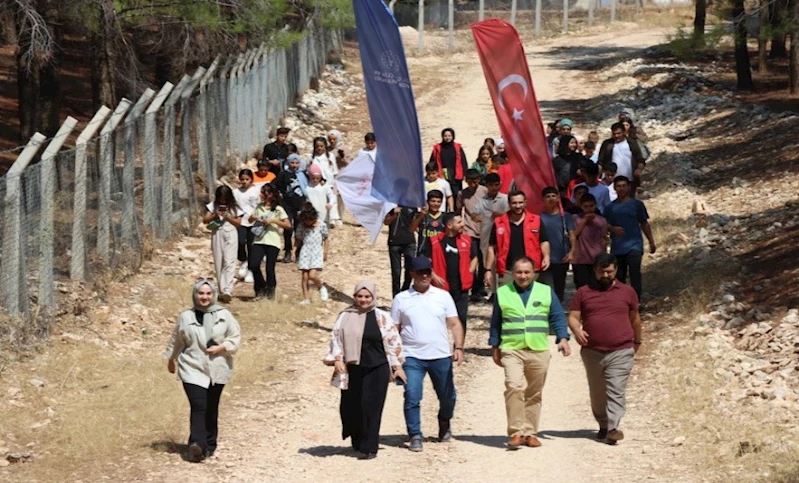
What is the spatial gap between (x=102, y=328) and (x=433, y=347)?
5.61 meters

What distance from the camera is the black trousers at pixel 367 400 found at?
36.5 feet

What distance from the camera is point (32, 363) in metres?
14.0

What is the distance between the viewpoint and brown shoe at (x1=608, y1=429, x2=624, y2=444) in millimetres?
11578

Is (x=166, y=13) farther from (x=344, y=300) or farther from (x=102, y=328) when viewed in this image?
(x=102, y=328)

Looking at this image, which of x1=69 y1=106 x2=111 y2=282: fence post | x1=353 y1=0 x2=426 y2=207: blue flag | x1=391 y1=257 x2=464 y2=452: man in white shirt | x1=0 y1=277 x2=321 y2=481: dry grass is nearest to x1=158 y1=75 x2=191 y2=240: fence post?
x1=69 y1=106 x2=111 y2=282: fence post

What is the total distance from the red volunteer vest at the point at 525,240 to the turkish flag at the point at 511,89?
117 cm

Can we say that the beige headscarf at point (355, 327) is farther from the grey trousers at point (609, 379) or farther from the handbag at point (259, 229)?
the handbag at point (259, 229)

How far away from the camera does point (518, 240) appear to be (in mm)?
14242

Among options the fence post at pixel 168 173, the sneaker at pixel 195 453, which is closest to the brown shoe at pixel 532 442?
the sneaker at pixel 195 453

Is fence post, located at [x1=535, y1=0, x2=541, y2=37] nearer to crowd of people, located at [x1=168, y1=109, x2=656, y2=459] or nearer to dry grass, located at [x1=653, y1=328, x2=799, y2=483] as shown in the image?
crowd of people, located at [x1=168, y1=109, x2=656, y2=459]

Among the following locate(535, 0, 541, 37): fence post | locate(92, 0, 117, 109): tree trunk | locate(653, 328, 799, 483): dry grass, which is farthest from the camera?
locate(535, 0, 541, 37): fence post

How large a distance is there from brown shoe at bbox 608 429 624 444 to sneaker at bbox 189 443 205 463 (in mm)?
3280

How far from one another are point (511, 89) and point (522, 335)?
177 inches

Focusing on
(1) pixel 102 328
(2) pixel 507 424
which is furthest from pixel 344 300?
(2) pixel 507 424
